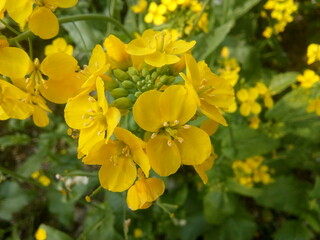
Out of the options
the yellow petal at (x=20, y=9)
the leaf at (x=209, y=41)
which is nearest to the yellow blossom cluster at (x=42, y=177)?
the leaf at (x=209, y=41)

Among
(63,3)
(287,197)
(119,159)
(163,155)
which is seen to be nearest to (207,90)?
(163,155)

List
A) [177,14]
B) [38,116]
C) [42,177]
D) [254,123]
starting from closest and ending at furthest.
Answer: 1. [38,116]
2. [177,14]
3. [254,123]
4. [42,177]

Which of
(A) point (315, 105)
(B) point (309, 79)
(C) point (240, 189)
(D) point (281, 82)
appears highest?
(B) point (309, 79)

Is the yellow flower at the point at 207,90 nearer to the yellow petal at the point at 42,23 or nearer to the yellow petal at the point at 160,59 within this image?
the yellow petal at the point at 160,59

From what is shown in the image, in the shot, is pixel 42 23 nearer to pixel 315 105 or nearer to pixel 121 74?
pixel 121 74

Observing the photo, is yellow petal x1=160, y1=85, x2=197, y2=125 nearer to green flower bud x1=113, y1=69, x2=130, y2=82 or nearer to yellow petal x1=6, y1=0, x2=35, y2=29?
green flower bud x1=113, y1=69, x2=130, y2=82

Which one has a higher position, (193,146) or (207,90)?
(207,90)

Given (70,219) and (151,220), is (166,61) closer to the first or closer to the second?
(151,220)
